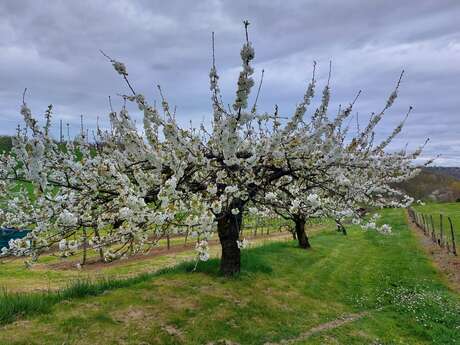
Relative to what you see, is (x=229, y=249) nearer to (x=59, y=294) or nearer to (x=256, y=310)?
(x=256, y=310)

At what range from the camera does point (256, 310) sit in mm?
12508

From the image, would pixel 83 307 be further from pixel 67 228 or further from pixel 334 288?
pixel 334 288

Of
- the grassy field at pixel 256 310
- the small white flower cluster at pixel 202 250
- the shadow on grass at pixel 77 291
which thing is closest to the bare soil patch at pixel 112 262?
the shadow on grass at pixel 77 291

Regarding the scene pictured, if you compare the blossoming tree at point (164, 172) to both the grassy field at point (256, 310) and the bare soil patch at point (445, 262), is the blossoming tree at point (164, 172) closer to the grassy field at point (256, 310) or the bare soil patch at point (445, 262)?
the grassy field at point (256, 310)

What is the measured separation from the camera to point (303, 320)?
12.5 meters

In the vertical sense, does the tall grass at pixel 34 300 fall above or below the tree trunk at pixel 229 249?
below

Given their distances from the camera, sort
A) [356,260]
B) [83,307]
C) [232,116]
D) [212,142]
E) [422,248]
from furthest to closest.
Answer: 1. [422,248]
2. [356,260]
3. [212,142]
4. [83,307]
5. [232,116]

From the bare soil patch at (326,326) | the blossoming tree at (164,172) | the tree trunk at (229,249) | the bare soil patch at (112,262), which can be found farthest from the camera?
the bare soil patch at (112,262)

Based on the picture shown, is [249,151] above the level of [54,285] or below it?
above

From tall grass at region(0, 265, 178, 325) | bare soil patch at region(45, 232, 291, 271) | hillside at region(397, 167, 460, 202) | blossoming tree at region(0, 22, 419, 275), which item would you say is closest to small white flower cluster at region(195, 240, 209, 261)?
blossoming tree at region(0, 22, 419, 275)

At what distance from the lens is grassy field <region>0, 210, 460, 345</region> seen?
9.70 metres

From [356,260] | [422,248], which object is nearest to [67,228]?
[356,260]

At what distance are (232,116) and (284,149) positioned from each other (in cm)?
267

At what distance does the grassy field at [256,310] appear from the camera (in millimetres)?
9695
